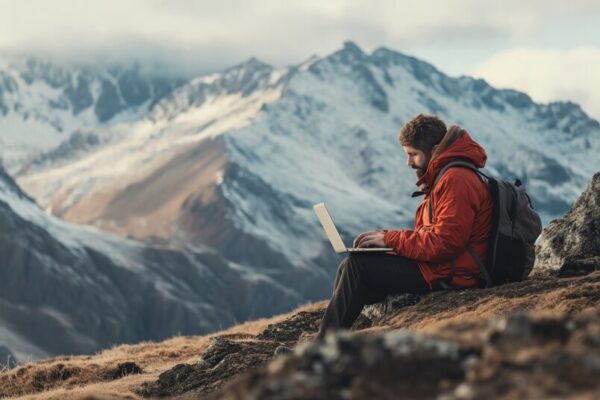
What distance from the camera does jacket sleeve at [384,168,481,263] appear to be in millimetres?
12617

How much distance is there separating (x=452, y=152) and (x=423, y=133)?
42cm

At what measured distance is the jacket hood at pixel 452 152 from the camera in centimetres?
1280

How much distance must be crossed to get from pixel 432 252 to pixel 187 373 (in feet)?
13.6

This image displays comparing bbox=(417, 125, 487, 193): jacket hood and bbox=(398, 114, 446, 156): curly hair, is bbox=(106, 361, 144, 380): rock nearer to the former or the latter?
bbox=(417, 125, 487, 193): jacket hood

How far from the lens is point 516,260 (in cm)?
1367

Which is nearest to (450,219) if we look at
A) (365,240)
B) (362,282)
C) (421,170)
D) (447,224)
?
(447,224)

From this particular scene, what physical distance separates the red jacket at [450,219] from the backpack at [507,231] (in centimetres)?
9

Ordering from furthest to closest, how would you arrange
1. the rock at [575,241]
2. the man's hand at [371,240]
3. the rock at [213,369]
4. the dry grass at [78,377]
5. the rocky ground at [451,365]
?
1. the rock at [575,241]
2. the dry grass at [78,377]
3. the rock at [213,369]
4. the man's hand at [371,240]
5. the rocky ground at [451,365]

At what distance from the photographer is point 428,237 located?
1268 cm

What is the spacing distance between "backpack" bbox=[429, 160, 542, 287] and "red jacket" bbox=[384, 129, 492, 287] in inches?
3.7

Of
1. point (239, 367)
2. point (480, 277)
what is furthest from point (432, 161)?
point (239, 367)

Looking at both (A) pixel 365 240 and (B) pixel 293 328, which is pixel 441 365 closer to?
(A) pixel 365 240

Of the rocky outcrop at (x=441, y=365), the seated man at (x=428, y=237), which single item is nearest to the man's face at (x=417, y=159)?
the seated man at (x=428, y=237)

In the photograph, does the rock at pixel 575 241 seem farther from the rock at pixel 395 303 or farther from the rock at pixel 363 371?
the rock at pixel 363 371
